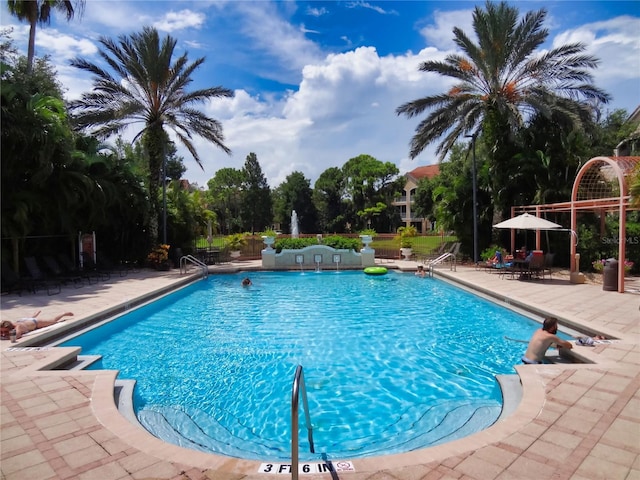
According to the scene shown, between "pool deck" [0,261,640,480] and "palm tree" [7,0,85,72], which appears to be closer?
"pool deck" [0,261,640,480]

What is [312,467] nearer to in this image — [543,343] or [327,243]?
[543,343]

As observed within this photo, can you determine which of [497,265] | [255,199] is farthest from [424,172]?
[497,265]

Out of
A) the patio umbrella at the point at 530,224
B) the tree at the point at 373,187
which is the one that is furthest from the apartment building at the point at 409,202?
the patio umbrella at the point at 530,224

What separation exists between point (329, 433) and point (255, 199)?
47.6m

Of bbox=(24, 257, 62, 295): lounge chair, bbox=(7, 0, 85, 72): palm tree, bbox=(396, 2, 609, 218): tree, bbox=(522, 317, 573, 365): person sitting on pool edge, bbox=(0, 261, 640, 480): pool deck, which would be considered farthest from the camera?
bbox=(7, 0, 85, 72): palm tree

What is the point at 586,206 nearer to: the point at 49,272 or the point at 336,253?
the point at 336,253

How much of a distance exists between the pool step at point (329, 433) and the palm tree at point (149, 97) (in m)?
16.8

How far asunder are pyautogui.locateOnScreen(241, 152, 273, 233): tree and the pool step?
46174 mm

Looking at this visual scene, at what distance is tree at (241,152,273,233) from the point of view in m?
51.3

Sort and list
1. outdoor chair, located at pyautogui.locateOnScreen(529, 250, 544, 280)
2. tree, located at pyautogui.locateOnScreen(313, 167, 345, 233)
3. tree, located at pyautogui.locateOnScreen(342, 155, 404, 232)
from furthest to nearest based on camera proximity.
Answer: tree, located at pyautogui.locateOnScreen(313, 167, 345, 233) → tree, located at pyautogui.locateOnScreen(342, 155, 404, 232) → outdoor chair, located at pyautogui.locateOnScreen(529, 250, 544, 280)

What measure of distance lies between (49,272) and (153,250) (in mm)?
4817

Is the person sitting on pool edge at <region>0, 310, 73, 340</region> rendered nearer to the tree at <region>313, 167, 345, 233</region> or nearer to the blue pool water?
the blue pool water

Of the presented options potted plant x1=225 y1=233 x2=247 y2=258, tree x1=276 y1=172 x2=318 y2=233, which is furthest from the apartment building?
potted plant x1=225 y1=233 x2=247 y2=258

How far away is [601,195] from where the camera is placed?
635 inches
